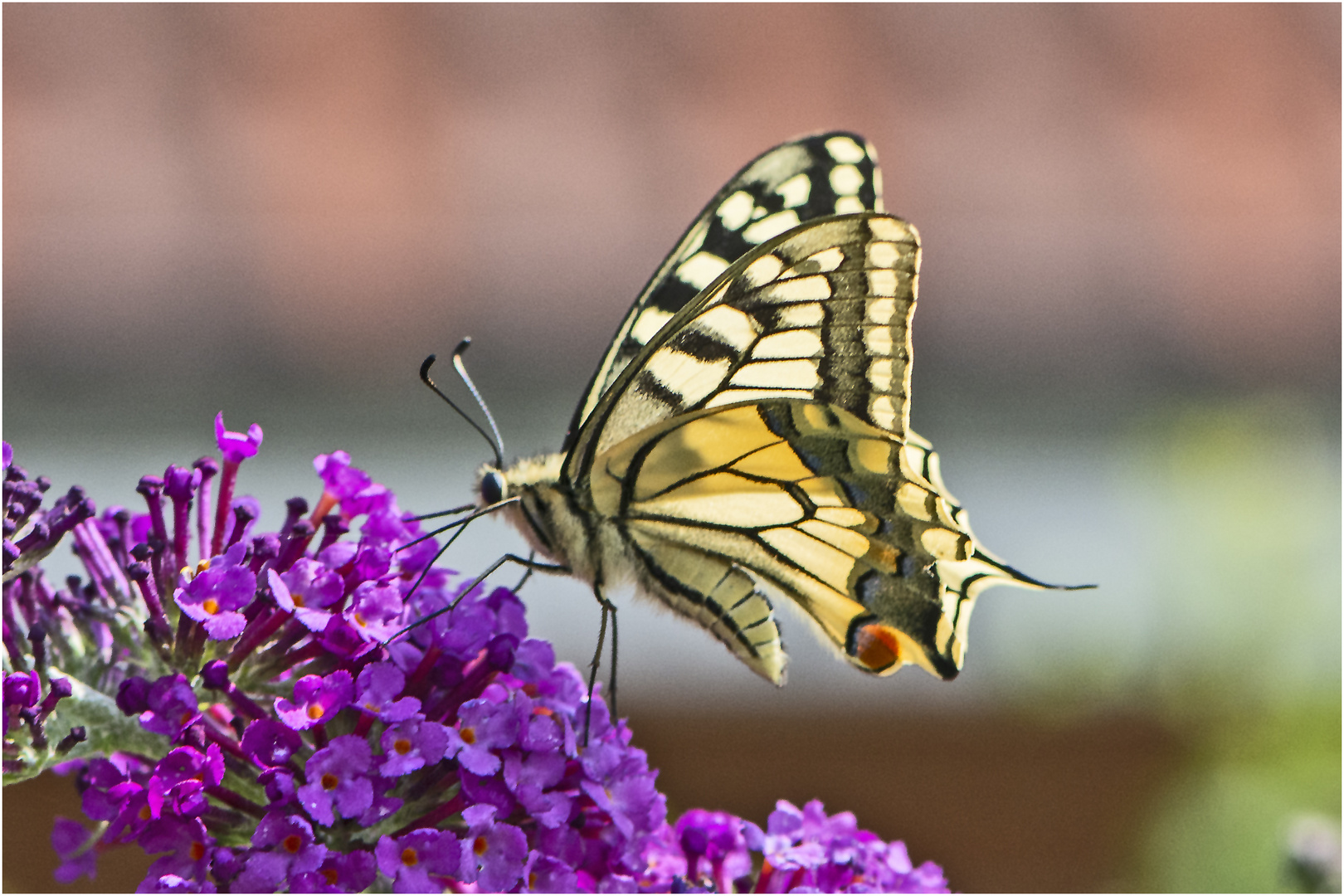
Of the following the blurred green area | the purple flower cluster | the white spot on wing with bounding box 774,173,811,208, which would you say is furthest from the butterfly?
the blurred green area

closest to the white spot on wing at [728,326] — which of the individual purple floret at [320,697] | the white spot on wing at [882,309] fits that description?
the white spot on wing at [882,309]

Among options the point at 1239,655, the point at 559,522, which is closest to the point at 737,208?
the point at 559,522

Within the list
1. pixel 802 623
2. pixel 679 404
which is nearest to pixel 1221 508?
pixel 802 623

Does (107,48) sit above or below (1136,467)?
above

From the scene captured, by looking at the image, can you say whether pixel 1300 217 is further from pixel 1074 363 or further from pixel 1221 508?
pixel 1221 508

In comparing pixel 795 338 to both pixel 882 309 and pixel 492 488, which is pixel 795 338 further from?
pixel 492 488

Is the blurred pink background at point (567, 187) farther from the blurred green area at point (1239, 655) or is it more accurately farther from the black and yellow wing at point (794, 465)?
the black and yellow wing at point (794, 465)

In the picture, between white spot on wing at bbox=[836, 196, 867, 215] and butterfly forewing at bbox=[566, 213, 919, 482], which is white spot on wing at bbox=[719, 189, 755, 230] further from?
butterfly forewing at bbox=[566, 213, 919, 482]
